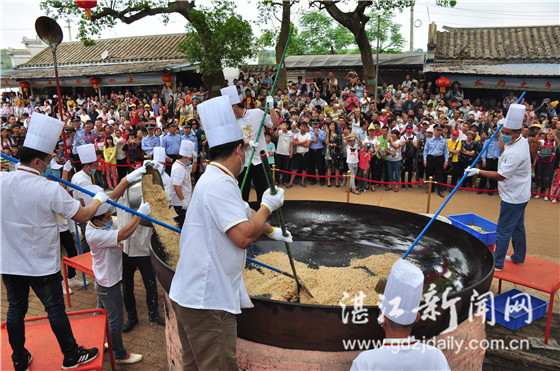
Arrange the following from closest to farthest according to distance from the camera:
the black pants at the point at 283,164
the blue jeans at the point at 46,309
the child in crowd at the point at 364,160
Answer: the blue jeans at the point at 46,309
the child in crowd at the point at 364,160
the black pants at the point at 283,164

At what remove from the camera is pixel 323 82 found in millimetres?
15188

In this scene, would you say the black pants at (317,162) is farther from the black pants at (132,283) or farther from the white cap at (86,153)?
the black pants at (132,283)

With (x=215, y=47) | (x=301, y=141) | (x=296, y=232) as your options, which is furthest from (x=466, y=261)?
(x=215, y=47)

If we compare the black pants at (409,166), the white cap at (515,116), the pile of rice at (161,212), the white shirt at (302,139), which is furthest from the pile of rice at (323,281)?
the white shirt at (302,139)

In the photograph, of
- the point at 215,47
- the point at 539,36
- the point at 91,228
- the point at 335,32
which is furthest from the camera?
the point at 335,32

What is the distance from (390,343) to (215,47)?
40.9ft

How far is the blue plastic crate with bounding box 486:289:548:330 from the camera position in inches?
163

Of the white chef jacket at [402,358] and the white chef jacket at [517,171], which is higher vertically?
the white chef jacket at [517,171]

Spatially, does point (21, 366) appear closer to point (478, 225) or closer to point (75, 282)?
point (75, 282)

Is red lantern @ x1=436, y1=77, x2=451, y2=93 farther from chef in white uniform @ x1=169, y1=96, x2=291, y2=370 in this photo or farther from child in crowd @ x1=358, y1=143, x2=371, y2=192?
chef in white uniform @ x1=169, y1=96, x2=291, y2=370

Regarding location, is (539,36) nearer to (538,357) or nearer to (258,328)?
(538,357)

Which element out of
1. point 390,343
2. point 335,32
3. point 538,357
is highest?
point 335,32

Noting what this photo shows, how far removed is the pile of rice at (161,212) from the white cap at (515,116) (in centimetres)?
369

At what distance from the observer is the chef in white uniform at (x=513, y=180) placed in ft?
14.3
